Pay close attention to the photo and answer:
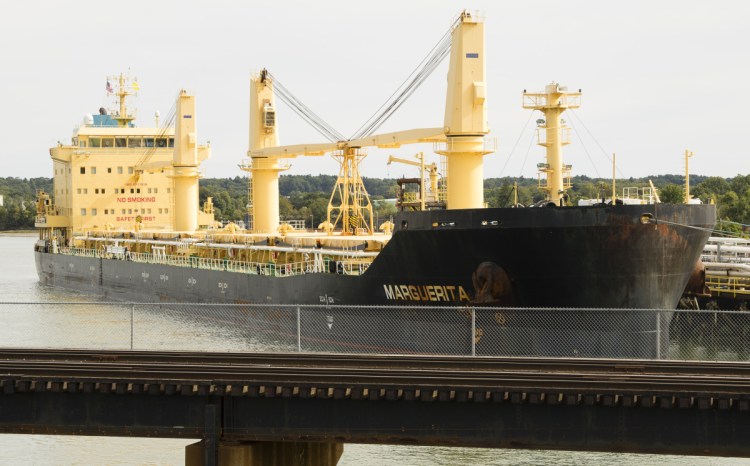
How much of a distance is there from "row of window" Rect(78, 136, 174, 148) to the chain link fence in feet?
52.7

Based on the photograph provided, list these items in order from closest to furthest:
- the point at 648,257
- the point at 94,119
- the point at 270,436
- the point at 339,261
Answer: the point at 270,436 → the point at 648,257 → the point at 339,261 → the point at 94,119

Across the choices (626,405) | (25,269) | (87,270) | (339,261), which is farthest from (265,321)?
(25,269)

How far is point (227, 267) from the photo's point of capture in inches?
1495

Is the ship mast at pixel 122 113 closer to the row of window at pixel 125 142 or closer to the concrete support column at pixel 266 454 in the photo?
the row of window at pixel 125 142

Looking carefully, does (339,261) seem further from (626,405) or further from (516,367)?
(626,405)

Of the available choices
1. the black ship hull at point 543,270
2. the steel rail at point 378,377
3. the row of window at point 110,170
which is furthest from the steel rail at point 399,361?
the row of window at point 110,170

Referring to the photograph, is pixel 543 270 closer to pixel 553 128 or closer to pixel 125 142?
pixel 553 128

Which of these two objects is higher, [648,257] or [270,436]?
[648,257]

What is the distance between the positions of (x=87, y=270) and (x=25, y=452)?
3282 cm

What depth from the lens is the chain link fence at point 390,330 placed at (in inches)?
877

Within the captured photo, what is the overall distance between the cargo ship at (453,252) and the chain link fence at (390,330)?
8cm

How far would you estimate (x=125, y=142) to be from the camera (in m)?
56.8

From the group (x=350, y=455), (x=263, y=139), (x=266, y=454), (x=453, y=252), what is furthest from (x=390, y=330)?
(x=263, y=139)

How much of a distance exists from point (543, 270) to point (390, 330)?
15.0 feet
